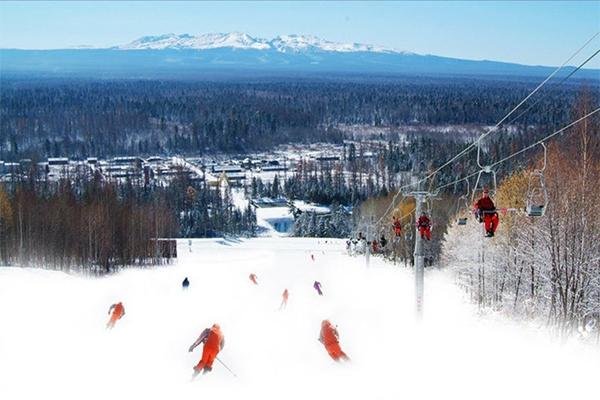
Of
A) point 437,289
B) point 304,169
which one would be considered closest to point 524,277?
point 437,289

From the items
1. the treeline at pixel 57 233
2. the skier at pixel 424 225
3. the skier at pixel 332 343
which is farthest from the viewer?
the treeline at pixel 57 233

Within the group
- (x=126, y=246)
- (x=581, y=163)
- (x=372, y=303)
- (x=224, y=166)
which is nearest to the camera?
(x=581, y=163)

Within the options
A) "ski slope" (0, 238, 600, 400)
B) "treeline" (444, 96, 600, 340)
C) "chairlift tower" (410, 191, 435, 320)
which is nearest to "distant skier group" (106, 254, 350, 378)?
"ski slope" (0, 238, 600, 400)

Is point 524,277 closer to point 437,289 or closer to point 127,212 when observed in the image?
point 437,289

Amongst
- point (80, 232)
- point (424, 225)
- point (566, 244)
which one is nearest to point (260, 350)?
point (424, 225)

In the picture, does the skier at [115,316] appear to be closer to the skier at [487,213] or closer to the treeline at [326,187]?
the skier at [487,213]

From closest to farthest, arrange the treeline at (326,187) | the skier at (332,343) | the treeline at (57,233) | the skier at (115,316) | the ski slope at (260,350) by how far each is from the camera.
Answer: the ski slope at (260,350) < the skier at (332,343) < the skier at (115,316) < the treeline at (57,233) < the treeline at (326,187)

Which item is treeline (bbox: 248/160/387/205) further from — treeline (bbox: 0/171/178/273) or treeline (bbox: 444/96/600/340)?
treeline (bbox: 444/96/600/340)

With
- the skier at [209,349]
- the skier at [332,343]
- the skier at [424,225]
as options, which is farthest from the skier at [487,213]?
the skier at [209,349]
